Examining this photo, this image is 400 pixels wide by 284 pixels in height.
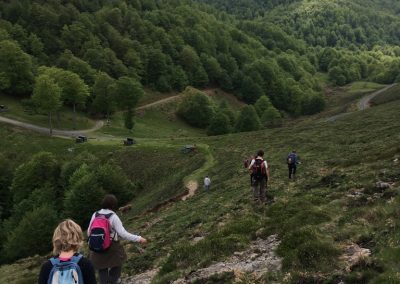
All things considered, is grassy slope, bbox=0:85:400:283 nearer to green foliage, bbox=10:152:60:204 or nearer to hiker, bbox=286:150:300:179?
hiker, bbox=286:150:300:179

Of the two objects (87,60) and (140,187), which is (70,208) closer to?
(140,187)

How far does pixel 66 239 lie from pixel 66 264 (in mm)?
430

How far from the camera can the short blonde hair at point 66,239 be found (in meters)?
7.83

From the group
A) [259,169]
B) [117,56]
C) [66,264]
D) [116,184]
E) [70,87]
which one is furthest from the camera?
[117,56]

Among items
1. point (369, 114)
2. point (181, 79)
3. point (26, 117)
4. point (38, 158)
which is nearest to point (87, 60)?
point (181, 79)

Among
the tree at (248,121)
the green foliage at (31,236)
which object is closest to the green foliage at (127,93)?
the tree at (248,121)

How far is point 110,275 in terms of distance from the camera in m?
12.6

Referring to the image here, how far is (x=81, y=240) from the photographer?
8.16 metres

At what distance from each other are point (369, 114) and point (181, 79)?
110 meters

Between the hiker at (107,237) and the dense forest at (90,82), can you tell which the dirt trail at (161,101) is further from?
the hiker at (107,237)

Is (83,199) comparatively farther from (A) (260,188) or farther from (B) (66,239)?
(B) (66,239)

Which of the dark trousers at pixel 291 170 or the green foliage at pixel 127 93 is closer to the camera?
the dark trousers at pixel 291 170

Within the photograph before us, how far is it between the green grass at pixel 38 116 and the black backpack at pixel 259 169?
9596cm

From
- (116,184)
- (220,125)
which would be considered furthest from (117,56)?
(116,184)
